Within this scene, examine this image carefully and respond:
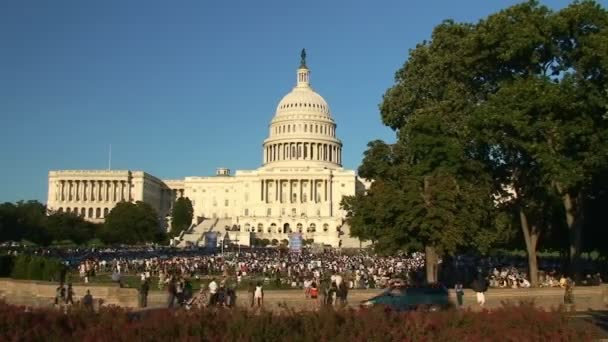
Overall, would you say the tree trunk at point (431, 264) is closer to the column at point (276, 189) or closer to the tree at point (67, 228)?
the tree at point (67, 228)

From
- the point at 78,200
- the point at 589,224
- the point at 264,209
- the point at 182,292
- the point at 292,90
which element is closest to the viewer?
the point at 182,292

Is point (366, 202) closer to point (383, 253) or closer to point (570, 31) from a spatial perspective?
point (383, 253)

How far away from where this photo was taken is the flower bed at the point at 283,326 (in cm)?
1113

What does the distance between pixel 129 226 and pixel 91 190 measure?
66081mm

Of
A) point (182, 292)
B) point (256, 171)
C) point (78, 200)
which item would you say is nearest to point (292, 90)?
point (256, 171)

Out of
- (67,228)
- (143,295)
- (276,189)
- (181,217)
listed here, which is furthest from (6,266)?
(276,189)

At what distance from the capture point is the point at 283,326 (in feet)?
38.1

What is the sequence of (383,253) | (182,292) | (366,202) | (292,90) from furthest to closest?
1. (292,90)
2. (366,202)
3. (383,253)
4. (182,292)

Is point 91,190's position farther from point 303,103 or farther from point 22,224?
point 22,224

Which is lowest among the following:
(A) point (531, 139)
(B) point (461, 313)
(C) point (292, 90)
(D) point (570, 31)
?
(B) point (461, 313)

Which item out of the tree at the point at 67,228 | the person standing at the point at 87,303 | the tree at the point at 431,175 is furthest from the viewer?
the tree at the point at 67,228

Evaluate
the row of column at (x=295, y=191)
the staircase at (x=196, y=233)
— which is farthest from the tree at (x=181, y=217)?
the row of column at (x=295, y=191)

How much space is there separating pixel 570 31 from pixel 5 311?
2822 cm

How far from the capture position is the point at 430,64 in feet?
138
